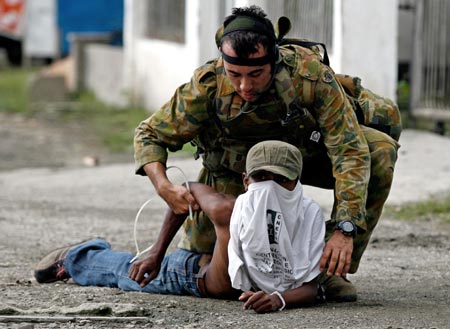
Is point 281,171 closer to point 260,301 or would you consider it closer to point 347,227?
point 347,227

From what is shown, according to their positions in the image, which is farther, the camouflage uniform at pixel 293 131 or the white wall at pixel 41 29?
the white wall at pixel 41 29

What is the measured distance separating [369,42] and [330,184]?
526 cm

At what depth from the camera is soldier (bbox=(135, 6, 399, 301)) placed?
13.4ft

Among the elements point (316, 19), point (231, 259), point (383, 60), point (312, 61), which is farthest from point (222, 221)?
point (316, 19)

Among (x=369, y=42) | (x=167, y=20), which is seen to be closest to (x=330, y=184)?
(x=369, y=42)

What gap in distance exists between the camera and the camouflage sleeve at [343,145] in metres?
4.09

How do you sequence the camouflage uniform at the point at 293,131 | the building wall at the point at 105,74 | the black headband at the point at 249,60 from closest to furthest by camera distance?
1. the black headband at the point at 249,60
2. the camouflage uniform at the point at 293,131
3. the building wall at the point at 105,74

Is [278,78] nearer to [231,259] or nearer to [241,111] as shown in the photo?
[241,111]

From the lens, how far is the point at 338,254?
4012 millimetres

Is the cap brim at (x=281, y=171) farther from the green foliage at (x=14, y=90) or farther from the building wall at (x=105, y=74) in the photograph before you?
the green foliage at (x=14, y=90)

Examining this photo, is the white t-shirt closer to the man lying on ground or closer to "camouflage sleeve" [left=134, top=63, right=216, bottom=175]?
the man lying on ground

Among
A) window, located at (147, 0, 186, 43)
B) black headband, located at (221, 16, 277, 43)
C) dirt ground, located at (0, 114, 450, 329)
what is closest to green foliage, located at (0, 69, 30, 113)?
window, located at (147, 0, 186, 43)

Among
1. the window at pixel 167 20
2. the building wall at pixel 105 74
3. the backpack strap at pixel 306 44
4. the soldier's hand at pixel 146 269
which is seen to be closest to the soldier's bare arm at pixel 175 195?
A: the soldier's hand at pixel 146 269

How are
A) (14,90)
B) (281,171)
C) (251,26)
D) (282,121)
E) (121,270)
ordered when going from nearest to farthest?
(281,171), (251,26), (282,121), (121,270), (14,90)
